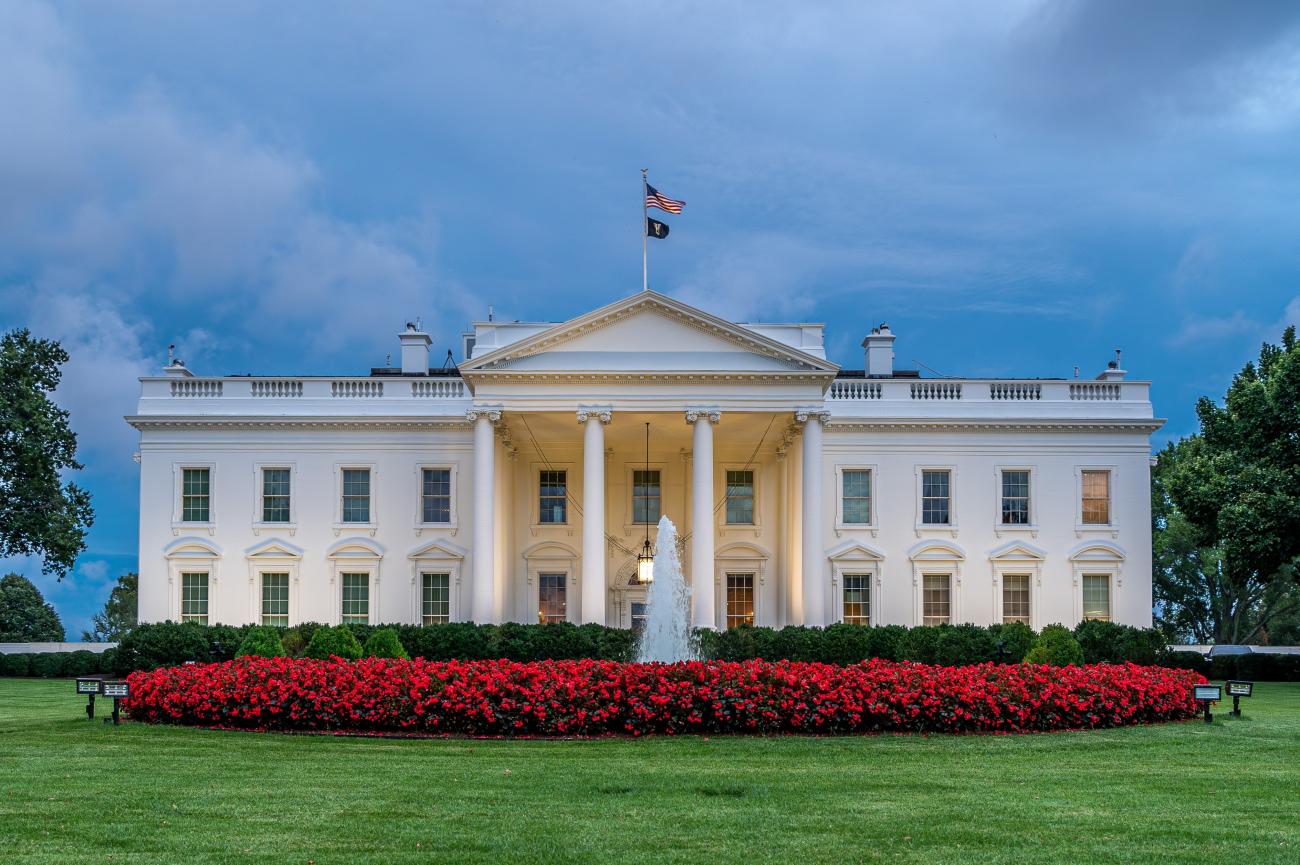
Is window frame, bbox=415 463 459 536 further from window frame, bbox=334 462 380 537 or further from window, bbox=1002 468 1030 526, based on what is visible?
window, bbox=1002 468 1030 526

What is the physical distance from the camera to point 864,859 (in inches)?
384

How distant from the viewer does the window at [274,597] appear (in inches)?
1438

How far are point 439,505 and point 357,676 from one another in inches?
729

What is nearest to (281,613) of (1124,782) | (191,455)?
(191,455)

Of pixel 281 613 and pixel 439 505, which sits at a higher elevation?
pixel 439 505

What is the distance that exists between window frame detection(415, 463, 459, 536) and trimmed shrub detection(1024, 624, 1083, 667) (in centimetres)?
1914

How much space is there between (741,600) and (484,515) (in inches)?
372

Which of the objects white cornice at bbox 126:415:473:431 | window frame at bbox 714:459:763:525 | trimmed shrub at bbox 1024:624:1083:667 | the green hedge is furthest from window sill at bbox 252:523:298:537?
trimmed shrub at bbox 1024:624:1083:667

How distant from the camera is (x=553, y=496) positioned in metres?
38.2

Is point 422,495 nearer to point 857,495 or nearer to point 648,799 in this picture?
point 857,495

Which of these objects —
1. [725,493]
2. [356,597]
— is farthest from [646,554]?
[356,597]

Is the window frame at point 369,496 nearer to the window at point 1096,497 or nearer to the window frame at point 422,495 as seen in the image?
the window frame at point 422,495

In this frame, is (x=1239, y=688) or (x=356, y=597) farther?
(x=356, y=597)

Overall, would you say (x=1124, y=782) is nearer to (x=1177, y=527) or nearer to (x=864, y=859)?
(x=864, y=859)
